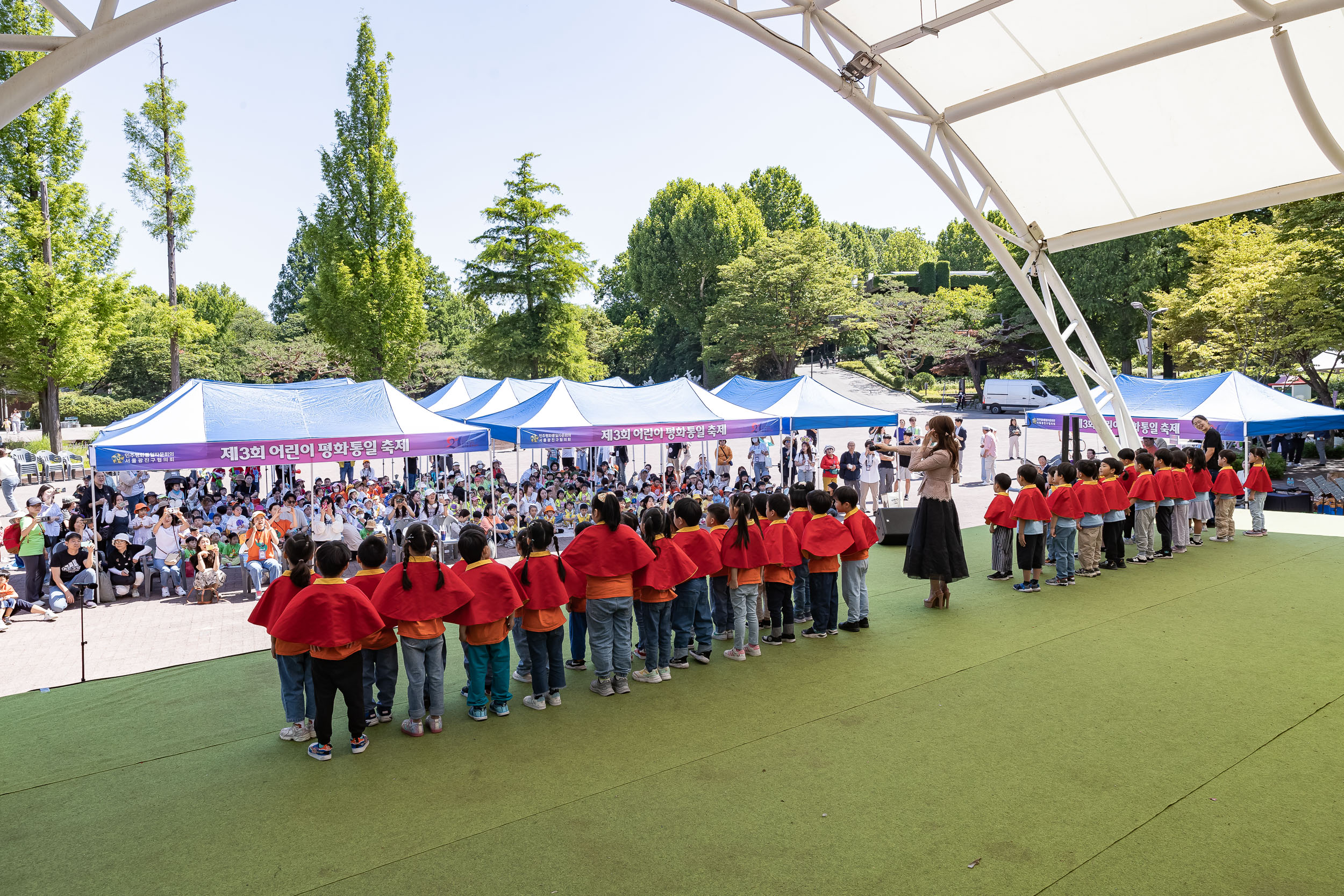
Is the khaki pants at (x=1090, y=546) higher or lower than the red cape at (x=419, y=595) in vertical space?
lower

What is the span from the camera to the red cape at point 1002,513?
8500 millimetres

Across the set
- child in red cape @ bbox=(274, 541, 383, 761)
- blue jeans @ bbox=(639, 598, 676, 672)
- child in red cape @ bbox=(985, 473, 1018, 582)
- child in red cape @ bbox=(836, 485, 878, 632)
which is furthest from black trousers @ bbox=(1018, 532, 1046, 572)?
child in red cape @ bbox=(274, 541, 383, 761)

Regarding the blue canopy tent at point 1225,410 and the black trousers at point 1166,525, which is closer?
the black trousers at point 1166,525

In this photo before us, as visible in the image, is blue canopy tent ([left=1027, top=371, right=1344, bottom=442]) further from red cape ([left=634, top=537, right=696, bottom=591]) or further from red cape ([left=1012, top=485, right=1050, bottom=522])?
red cape ([left=634, top=537, right=696, bottom=591])

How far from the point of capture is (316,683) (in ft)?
15.3

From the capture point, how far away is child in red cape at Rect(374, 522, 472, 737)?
4883 millimetres

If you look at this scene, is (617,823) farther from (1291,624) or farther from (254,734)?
(1291,624)

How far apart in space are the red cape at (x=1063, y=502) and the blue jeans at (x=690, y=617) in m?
4.15

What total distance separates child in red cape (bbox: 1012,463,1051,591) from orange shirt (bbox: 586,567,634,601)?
456cm

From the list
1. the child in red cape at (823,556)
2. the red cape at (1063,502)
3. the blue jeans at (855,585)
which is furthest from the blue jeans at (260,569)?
the red cape at (1063,502)

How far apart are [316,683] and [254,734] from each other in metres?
0.87

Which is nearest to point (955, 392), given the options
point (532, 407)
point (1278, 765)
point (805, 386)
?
point (805, 386)

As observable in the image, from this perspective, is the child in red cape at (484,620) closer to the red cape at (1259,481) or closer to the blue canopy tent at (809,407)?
the blue canopy tent at (809,407)

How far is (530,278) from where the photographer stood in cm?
3331
